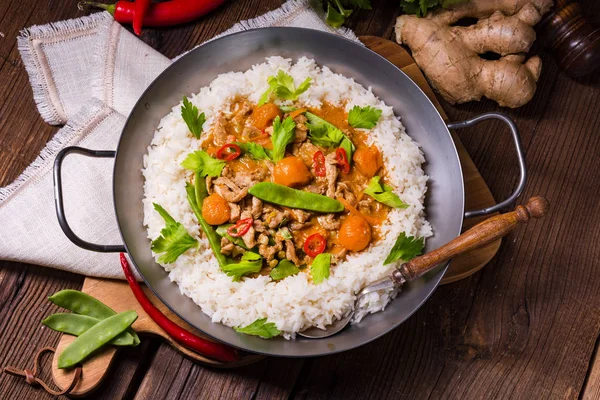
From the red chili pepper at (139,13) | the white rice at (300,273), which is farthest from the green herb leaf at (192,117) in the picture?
the red chili pepper at (139,13)

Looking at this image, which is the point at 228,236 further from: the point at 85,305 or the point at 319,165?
the point at 85,305

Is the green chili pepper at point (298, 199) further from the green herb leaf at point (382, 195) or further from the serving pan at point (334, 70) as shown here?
the serving pan at point (334, 70)

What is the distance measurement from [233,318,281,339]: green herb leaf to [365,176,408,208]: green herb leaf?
1.25m

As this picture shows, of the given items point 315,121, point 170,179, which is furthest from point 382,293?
point 170,179

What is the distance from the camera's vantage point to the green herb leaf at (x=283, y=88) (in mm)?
4582

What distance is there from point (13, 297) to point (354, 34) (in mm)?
3715

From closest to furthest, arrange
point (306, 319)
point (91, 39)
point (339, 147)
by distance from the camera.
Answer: point (306, 319), point (339, 147), point (91, 39)

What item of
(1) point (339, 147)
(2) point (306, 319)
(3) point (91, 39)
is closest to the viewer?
(2) point (306, 319)

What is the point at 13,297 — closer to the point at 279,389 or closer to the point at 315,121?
Answer: the point at 279,389

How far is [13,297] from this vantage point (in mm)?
4797

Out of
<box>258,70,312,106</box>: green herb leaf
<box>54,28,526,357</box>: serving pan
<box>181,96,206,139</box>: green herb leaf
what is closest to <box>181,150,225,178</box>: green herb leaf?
<box>181,96,206,139</box>: green herb leaf

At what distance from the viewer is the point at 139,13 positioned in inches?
196

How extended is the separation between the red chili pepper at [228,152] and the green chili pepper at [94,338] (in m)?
1.38

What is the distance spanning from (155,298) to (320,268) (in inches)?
54.0
